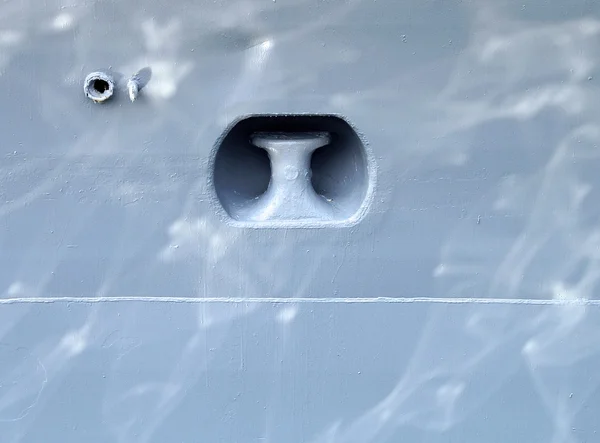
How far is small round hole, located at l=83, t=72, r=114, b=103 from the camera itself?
110 cm

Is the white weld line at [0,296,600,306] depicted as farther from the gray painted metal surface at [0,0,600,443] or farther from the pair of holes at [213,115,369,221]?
the pair of holes at [213,115,369,221]

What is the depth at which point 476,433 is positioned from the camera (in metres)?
1.23

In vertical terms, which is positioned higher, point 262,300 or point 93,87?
point 93,87

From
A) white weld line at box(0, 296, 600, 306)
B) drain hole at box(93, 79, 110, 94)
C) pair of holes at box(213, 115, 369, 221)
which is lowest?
white weld line at box(0, 296, 600, 306)

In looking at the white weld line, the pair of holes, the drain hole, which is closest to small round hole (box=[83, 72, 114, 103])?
the drain hole

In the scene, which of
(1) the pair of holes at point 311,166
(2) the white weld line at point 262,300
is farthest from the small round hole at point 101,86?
(2) the white weld line at point 262,300

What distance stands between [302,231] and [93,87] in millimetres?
445

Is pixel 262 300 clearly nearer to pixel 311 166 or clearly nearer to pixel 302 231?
pixel 302 231

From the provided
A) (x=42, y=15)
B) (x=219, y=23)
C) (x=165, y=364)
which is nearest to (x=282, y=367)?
(x=165, y=364)

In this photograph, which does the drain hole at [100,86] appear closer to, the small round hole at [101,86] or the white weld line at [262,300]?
the small round hole at [101,86]

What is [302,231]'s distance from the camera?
1167mm

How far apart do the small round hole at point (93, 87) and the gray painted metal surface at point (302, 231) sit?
0.02m

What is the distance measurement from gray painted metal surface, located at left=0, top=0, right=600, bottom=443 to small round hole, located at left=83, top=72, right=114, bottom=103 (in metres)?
0.02

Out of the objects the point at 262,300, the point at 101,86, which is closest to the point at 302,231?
the point at 262,300
